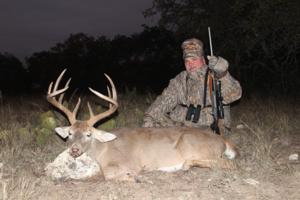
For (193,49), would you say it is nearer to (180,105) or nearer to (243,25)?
(180,105)

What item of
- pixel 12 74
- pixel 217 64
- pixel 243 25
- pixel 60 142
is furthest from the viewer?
pixel 12 74

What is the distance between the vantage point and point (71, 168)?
182 inches

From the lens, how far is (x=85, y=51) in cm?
2603

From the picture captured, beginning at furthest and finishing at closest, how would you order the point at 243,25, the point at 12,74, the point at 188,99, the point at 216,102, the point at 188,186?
the point at 12,74 → the point at 243,25 → the point at 188,99 → the point at 216,102 → the point at 188,186

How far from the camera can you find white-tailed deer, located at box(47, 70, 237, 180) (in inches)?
187

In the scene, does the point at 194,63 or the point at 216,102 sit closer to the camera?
the point at 216,102

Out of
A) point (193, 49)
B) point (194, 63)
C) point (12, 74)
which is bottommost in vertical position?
point (12, 74)

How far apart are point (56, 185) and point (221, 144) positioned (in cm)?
183

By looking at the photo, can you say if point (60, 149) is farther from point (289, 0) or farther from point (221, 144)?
point (289, 0)

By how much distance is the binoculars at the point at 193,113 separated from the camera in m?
5.79

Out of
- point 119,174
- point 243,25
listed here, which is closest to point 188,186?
point 119,174

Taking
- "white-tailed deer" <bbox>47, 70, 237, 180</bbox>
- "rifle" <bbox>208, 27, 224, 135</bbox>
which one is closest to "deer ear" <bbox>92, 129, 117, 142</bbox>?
"white-tailed deer" <bbox>47, 70, 237, 180</bbox>

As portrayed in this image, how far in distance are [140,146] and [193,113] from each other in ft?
3.80

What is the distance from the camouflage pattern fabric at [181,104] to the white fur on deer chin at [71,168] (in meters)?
1.32
